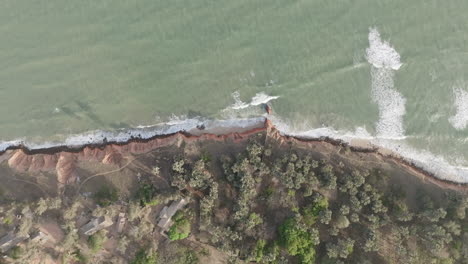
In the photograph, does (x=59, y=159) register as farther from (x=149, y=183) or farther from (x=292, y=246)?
(x=292, y=246)

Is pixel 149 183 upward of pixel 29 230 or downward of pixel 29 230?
upward

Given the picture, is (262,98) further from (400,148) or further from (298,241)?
(400,148)

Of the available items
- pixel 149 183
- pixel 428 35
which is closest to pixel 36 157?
pixel 149 183

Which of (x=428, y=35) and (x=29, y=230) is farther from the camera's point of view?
(x=428, y=35)

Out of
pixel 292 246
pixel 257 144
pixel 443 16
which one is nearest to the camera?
pixel 292 246

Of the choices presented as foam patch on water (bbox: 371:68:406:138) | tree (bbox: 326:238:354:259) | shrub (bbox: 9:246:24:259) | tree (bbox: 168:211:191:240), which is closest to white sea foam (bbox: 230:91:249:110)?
→ tree (bbox: 168:211:191:240)

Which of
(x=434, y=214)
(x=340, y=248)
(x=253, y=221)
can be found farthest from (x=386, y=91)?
(x=253, y=221)

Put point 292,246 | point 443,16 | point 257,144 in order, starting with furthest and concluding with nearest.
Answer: point 443,16, point 257,144, point 292,246
